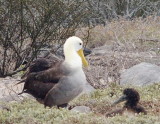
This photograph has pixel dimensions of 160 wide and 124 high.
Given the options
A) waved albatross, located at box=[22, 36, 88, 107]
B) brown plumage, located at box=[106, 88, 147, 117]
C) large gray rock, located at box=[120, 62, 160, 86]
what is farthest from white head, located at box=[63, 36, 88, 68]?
large gray rock, located at box=[120, 62, 160, 86]

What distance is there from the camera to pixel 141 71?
11406 millimetres

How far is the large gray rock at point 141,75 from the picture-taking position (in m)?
11.1

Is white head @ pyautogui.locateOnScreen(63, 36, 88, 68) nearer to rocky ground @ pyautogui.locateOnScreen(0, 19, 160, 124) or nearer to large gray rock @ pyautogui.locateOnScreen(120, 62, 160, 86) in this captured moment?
rocky ground @ pyautogui.locateOnScreen(0, 19, 160, 124)

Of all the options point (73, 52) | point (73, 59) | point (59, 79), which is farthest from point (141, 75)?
point (59, 79)

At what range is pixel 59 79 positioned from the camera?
26.6ft

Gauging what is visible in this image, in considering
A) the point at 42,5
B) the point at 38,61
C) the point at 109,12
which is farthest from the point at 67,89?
the point at 109,12

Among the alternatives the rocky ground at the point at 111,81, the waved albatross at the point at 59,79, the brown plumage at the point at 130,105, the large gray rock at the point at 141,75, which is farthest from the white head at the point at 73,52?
the large gray rock at the point at 141,75

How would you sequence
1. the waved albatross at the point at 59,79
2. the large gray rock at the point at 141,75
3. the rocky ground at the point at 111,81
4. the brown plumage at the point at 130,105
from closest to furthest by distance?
the rocky ground at the point at 111,81 < the brown plumage at the point at 130,105 < the waved albatross at the point at 59,79 < the large gray rock at the point at 141,75

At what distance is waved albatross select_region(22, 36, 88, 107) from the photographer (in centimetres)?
800

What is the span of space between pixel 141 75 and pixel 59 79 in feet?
11.5

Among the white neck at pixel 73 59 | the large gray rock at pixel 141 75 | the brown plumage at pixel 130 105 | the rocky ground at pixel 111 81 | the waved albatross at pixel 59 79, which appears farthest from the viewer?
the large gray rock at pixel 141 75

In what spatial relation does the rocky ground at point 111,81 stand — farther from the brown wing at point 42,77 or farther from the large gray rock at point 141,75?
the brown wing at point 42,77

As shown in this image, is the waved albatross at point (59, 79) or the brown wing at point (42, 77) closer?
the waved albatross at point (59, 79)

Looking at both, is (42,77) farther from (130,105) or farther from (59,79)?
(130,105)
